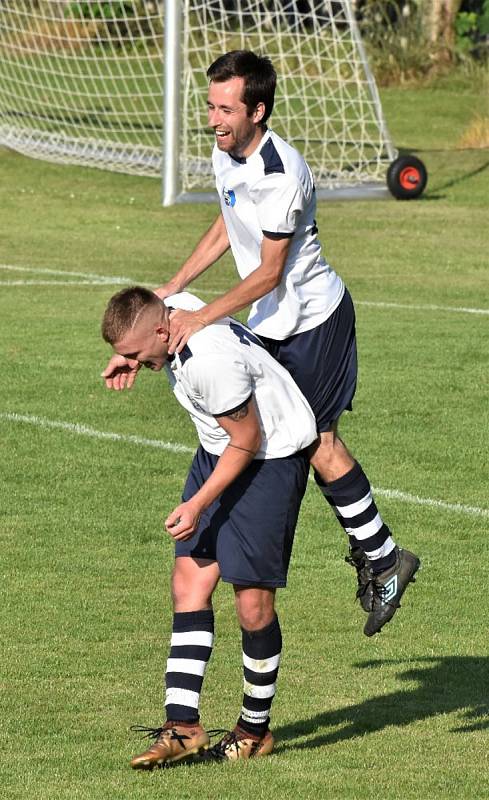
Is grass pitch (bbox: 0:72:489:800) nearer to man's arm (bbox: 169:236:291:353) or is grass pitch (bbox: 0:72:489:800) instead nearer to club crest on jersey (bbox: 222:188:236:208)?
man's arm (bbox: 169:236:291:353)

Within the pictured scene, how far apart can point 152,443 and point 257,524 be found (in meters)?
4.92

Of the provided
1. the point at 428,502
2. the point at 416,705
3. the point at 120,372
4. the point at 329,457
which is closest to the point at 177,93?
the point at 428,502

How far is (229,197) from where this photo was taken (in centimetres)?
625

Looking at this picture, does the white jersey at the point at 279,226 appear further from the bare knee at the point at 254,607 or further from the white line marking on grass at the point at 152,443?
the white line marking on grass at the point at 152,443

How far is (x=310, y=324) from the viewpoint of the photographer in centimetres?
638

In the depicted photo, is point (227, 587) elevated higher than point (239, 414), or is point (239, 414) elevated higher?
point (239, 414)

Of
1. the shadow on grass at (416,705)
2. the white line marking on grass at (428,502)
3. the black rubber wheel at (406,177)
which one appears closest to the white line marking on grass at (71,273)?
the black rubber wheel at (406,177)

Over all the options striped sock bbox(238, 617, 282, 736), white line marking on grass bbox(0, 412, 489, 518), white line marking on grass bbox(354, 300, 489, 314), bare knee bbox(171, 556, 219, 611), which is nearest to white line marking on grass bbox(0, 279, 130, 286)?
white line marking on grass bbox(354, 300, 489, 314)

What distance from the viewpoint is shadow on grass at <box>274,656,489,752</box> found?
586cm

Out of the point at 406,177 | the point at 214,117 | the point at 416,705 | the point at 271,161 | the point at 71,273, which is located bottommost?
the point at 406,177

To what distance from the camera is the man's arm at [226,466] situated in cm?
509

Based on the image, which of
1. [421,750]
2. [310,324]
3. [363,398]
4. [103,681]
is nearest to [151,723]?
[103,681]

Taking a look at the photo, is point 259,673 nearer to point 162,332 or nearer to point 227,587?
point 162,332

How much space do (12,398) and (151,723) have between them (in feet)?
18.6
